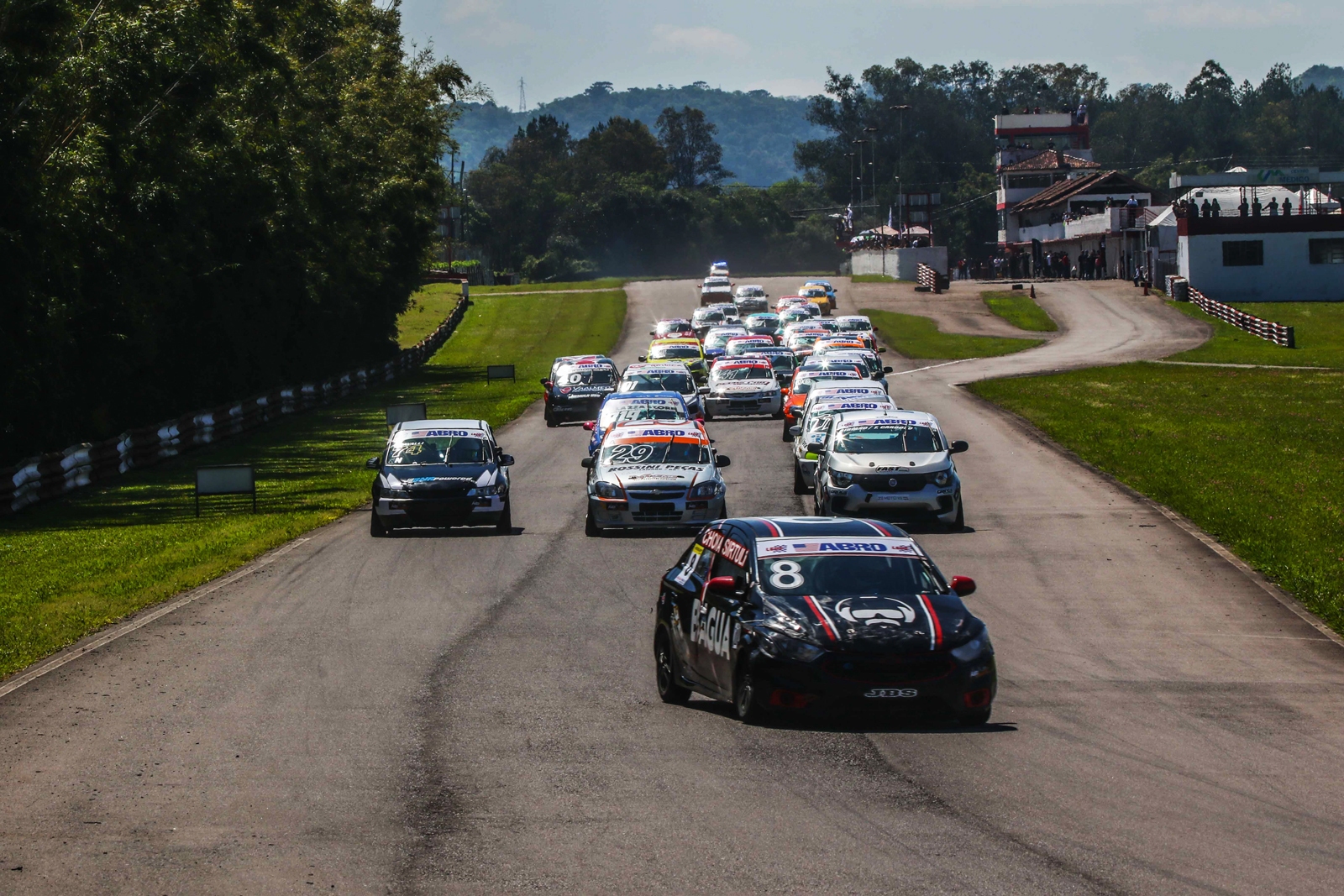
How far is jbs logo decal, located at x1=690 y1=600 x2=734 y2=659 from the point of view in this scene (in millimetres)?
12547

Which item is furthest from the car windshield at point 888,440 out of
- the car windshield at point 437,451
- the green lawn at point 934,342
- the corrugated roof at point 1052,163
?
the corrugated roof at point 1052,163

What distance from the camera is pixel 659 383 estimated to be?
4100 centimetres

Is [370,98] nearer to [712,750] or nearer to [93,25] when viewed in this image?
[93,25]

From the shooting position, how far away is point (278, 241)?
5781 centimetres

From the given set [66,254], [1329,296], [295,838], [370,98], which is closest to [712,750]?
[295,838]

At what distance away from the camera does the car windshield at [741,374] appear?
148ft

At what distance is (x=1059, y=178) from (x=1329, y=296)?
48.1 m

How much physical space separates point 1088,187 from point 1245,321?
39.1 m

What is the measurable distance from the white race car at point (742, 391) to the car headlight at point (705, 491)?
19355 millimetres

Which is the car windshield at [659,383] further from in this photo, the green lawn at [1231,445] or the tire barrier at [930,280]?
the tire barrier at [930,280]

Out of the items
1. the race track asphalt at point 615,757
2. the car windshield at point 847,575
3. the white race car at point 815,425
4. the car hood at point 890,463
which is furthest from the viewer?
the white race car at point 815,425

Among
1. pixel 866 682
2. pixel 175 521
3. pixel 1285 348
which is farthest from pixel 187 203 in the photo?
pixel 1285 348

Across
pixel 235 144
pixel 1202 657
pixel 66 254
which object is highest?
pixel 235 144

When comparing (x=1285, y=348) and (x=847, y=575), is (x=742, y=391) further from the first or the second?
(x=1285, y=348)
